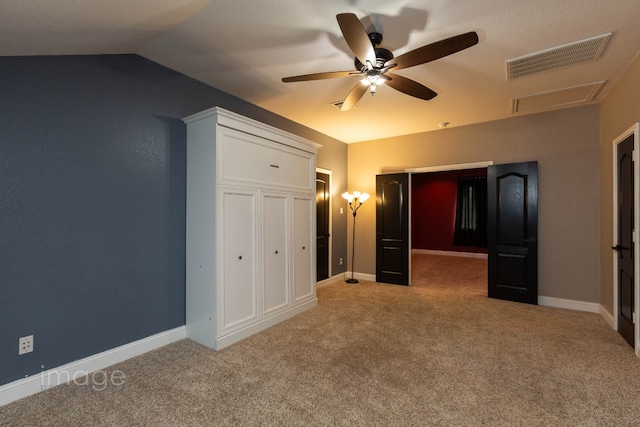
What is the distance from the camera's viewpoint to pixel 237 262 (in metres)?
3.04

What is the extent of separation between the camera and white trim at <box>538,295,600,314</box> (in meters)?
Answer: 3.84

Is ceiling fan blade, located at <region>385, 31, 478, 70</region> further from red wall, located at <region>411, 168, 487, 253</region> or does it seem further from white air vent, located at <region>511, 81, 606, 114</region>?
red wall, located at <region>411, 168, 487, 253</region>

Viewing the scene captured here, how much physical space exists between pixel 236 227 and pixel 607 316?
434cm

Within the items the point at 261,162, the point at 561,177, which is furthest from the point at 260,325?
the point at 561,177

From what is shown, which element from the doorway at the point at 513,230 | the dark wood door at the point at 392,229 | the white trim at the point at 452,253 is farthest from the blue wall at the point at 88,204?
the white trim at the point at 452,253

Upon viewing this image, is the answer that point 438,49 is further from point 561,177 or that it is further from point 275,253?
point 561,177

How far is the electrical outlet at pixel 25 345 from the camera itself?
2.11 metres

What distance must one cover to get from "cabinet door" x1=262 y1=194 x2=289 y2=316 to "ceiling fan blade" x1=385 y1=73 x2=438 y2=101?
1.73m

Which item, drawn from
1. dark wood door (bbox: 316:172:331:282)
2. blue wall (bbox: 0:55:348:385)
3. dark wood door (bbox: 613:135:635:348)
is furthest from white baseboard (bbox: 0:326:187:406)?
dark wood door (bbox: 613:135:635:348)

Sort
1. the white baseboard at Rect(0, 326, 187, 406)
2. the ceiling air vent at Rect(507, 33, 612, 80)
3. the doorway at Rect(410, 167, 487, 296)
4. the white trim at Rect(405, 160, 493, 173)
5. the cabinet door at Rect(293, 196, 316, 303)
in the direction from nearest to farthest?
the white baseboard at Rect(0, 326, 187, 406)
the ceiling air vent at Rect(507, 33, 612, 80)
the cabinet door at Rect(293, 196, 316, 303)
the white trim at Rect(405, 160, 493, 173)
the doorway at Rect(410, 167, 487, 296)

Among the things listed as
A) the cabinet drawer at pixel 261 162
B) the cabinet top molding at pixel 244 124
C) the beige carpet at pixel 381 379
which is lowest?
the beige carpet at pixel 381 379

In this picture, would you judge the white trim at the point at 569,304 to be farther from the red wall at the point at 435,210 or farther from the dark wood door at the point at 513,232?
the red wall at the point at 435,210

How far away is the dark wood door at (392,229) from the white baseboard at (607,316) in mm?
2476

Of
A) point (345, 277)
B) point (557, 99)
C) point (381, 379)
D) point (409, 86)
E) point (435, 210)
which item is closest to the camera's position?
point (381, 379)
